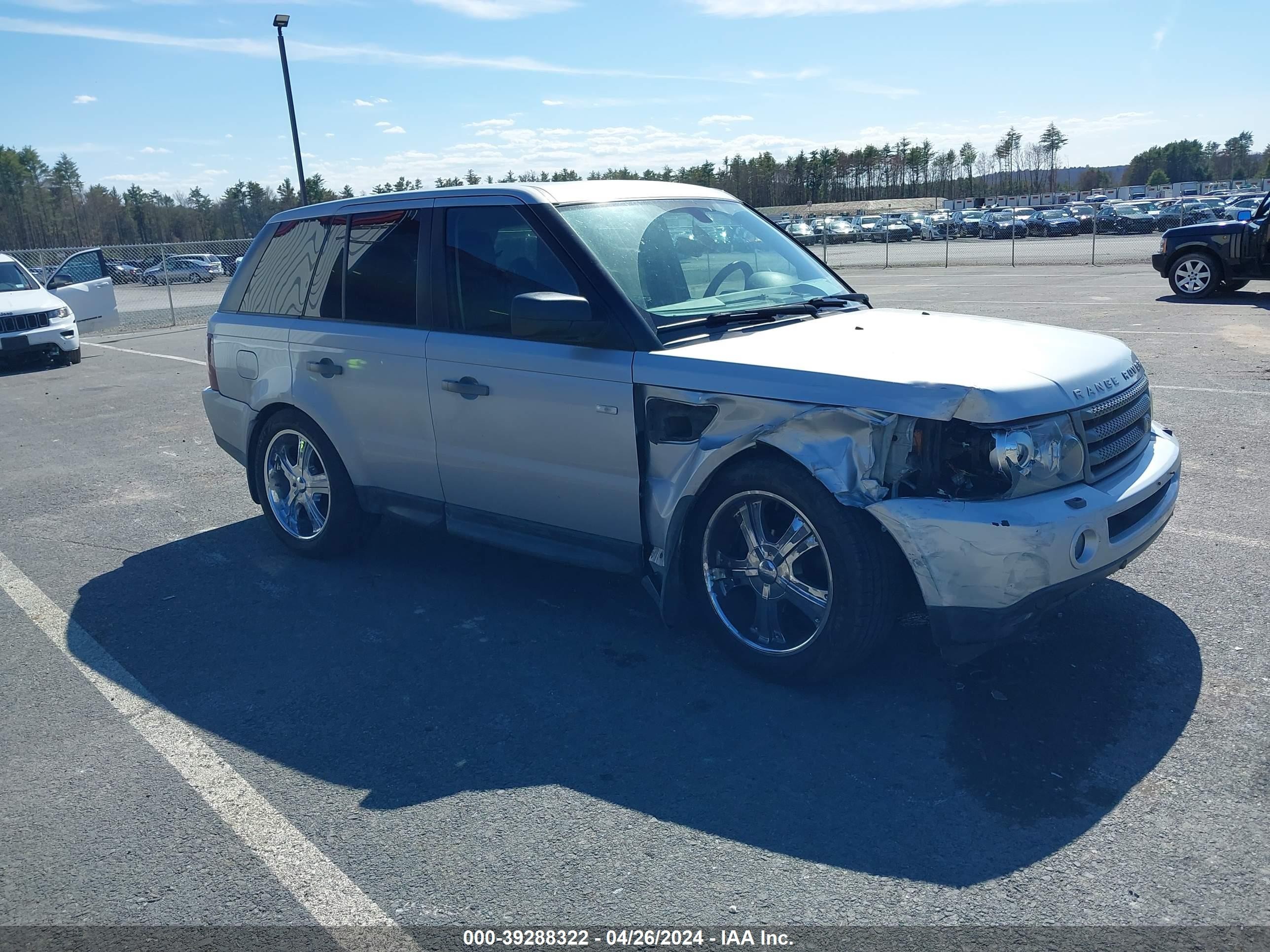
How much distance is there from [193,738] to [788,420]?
2530mm

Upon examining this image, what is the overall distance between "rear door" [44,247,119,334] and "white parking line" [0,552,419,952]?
1657 centimetres

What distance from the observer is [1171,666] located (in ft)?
12.9

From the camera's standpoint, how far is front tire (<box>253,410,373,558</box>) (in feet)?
18.3

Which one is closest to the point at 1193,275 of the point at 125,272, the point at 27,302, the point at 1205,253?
the point at 1205,253

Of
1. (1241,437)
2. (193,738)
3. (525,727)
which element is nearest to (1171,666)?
(525,727)

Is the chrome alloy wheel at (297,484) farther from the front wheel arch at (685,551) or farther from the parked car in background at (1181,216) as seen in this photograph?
the parked car in background at (1181,216)

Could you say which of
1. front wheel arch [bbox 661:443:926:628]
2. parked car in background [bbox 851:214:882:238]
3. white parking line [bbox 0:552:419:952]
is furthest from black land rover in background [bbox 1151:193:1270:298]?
parked car in background [bbox 851:214:882:238]

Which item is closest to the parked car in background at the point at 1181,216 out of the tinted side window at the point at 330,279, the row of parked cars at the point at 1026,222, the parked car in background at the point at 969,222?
the row of parked cars at the point at 1026,222

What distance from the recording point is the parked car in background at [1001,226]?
54.5 meters

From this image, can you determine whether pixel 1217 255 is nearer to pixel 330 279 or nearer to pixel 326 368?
pixel 330 279

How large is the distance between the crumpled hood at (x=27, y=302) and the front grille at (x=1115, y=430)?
15.9 meters

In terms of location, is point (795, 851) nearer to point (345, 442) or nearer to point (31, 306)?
point (345, 442)

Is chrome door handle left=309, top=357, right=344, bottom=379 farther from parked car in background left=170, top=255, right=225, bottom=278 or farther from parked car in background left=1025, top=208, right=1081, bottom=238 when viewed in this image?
parked car in background left=1025, top=208, right=1081, bottom=238

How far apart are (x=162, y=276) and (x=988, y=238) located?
42.4 metres
